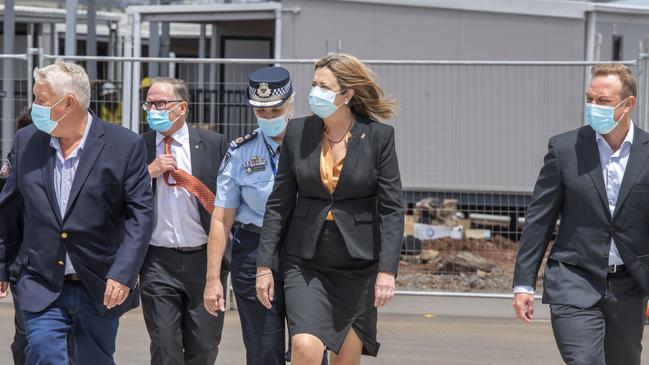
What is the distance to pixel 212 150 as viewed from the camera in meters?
6.56

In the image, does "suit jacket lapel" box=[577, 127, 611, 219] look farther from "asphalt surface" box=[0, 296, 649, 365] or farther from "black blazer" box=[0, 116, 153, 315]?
"asphalt surface" box=[0, 296, 649, 365]

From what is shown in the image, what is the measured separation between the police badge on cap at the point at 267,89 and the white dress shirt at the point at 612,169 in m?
1.56

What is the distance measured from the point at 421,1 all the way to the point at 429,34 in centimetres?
45

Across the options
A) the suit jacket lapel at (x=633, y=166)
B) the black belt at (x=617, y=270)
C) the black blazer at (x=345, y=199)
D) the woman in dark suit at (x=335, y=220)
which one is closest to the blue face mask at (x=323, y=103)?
the woman in dark suit at (x=335, y=220)

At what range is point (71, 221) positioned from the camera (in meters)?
5.39

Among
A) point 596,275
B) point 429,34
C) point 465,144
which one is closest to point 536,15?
point 429,34

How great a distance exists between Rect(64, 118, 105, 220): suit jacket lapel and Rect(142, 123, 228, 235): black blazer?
2.70 ft

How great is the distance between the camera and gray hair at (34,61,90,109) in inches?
215

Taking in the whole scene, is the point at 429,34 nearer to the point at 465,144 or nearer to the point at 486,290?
the point at 465,144

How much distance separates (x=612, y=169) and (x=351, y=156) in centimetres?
124

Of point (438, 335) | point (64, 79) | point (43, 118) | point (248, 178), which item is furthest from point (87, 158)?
point (438, 335)

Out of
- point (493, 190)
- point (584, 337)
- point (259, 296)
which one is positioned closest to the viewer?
point (584, 337)

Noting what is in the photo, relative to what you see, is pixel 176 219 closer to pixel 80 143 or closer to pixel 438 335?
pixel 80 143

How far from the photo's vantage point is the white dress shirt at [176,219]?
6281 millimetres
